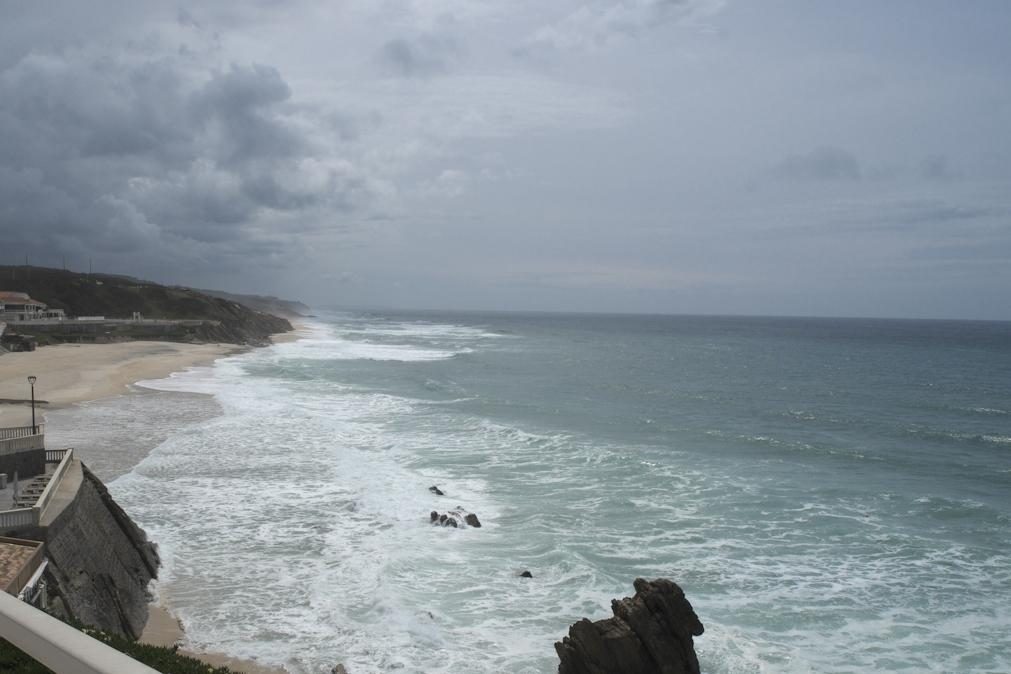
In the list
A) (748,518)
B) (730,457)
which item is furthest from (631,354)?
(748,518)

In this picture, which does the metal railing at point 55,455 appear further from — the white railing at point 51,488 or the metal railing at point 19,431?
the metal railing at point 19,431

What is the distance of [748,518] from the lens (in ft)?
72.9

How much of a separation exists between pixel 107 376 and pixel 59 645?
50.9 metres

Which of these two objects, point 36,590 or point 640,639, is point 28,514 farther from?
point 640,639

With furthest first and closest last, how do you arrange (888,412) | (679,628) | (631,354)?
(631,354) → (888,412) → (679,628)

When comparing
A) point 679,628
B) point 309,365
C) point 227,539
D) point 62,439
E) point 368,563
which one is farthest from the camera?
point 309,365

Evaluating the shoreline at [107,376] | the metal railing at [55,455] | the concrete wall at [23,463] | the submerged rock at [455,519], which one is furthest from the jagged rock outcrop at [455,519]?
the concrete wall at [23,463]

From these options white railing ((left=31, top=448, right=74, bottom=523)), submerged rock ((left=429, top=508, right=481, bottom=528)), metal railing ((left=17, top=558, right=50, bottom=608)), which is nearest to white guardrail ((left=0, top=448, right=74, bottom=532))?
white railing ((left=31, top=448, right=74, bottom=523))

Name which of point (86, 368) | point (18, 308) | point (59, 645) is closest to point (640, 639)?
point (59, 645)

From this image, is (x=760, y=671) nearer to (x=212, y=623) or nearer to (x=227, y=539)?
(x=212, y=623)

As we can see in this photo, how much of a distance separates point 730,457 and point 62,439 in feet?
88.1

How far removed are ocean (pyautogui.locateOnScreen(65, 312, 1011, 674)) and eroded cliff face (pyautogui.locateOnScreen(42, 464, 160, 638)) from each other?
915 millimetres

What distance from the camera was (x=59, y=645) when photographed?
4.97 metres

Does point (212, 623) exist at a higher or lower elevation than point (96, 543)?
lower
